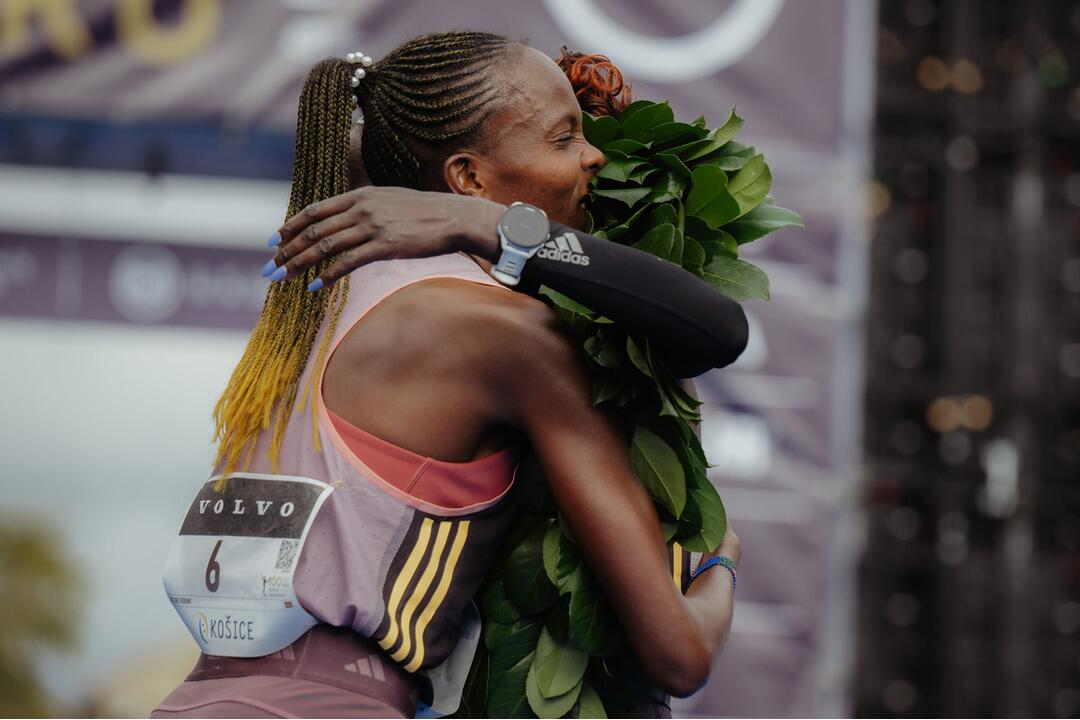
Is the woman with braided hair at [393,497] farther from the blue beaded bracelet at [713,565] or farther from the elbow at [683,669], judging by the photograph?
the blue beaded bracelet at [713,565]

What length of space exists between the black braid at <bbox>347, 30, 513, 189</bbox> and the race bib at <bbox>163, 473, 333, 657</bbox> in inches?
19.3

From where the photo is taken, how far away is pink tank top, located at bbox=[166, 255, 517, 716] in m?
1.74

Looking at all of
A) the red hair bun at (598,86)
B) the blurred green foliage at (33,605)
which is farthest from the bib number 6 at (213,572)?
the blurred green foliage at (33,605)

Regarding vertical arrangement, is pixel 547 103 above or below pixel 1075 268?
above

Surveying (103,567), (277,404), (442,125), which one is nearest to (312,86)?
(442,125)

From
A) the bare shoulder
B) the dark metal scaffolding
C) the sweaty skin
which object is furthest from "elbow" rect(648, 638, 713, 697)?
the dark metal scaffolding

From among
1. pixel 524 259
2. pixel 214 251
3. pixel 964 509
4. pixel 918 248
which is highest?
pixel 524 259

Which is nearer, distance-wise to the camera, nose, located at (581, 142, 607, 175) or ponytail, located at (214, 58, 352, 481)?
ponytail, located at (214, 58, 352, 481)

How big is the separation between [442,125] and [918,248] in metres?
9.74

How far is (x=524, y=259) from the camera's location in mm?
1690

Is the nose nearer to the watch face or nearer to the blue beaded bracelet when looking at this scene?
the watch face

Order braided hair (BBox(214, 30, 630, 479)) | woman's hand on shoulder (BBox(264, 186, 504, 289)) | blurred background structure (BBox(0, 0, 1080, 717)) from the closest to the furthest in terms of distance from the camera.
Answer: woman's hand on shoulder (BBox(264, 186, 504, 289))
braided hair (BBox(214, 30, 630, 479))
blurred background structure (BBox(0, 0, 1080, 717))

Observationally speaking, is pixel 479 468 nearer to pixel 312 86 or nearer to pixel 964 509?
pixel 312 86

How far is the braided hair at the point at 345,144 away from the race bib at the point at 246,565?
0.08 meters
